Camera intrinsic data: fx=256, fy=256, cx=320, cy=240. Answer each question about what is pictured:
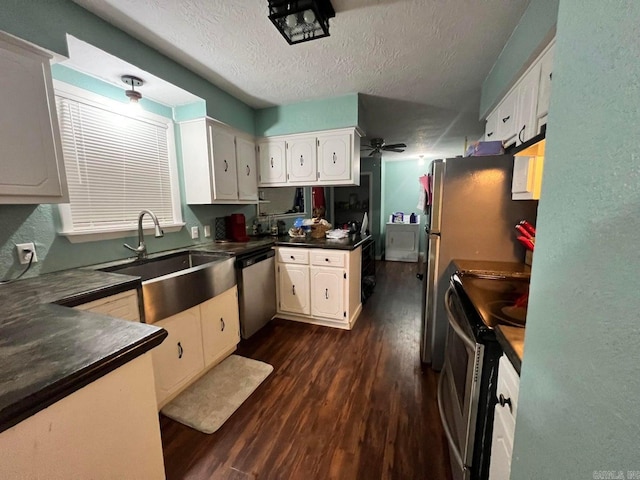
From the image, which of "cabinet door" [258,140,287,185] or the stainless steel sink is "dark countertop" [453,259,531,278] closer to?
the stainless steel sink

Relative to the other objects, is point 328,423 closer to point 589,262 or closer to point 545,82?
point 589,262

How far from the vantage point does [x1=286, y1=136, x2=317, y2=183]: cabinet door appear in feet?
9.32

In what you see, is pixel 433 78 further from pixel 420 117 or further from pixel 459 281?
pixel 459 281

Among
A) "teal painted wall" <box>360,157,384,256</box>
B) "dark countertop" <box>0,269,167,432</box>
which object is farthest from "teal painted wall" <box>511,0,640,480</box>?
"teal painted wall" <box>360,157,384,256</box>

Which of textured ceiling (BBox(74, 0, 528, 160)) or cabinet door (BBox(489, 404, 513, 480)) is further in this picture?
textured ceiling (BBox(74, 0, 528, 160))

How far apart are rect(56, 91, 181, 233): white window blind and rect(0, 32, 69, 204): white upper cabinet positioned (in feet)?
1.31

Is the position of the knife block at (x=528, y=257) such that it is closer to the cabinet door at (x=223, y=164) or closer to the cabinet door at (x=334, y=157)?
the cabinet door at (x=334, y=157)

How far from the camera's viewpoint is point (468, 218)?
71.7 inches

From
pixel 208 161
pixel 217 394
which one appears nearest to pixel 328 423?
pixel 217 394

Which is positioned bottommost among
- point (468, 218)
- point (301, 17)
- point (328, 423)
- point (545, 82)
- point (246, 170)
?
point (328, 423)

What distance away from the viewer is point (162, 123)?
7.42 ft

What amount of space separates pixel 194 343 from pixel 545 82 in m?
2.59

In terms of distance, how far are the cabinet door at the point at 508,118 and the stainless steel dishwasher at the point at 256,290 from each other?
222 centimetres

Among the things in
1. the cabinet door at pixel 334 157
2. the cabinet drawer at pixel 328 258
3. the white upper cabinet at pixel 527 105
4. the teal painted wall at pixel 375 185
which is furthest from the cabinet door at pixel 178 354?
the teal painted wall at pixel 375 185
